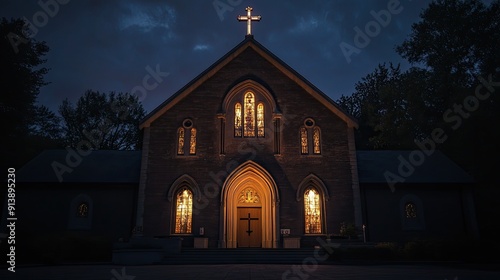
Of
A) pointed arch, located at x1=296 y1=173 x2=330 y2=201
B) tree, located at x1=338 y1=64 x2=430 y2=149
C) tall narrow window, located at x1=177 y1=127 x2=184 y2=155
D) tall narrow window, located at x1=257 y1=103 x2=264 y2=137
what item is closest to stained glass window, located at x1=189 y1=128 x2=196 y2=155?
tall narrow window, located at x1=177 y1=127 x2=184 y2=155

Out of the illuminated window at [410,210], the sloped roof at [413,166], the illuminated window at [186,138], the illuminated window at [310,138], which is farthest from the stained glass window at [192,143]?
the illuminated window at [410,210]

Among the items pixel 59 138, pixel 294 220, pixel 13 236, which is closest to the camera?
pixel 13 236

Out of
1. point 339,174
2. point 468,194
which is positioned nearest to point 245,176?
point 339,174

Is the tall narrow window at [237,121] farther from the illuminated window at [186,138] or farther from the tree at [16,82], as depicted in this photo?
the tree at [16,82]

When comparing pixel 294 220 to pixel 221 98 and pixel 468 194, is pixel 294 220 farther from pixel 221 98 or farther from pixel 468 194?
pixel 468 194

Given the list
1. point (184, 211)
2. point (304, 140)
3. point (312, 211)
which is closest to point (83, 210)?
point (184, 211)

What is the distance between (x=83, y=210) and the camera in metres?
22.4

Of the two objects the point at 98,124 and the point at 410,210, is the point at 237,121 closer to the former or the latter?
the point at 410,210

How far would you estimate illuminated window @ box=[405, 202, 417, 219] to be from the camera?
73.0ft

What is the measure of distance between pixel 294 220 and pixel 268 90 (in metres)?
8.08

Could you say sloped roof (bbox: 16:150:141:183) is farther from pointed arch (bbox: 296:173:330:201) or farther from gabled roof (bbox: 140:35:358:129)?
pointed arch (bbox: 296:173:330:201)

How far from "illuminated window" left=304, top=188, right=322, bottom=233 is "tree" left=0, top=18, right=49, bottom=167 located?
71.5 ft

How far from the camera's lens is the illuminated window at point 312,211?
830 inches

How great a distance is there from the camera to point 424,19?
32844 mm
